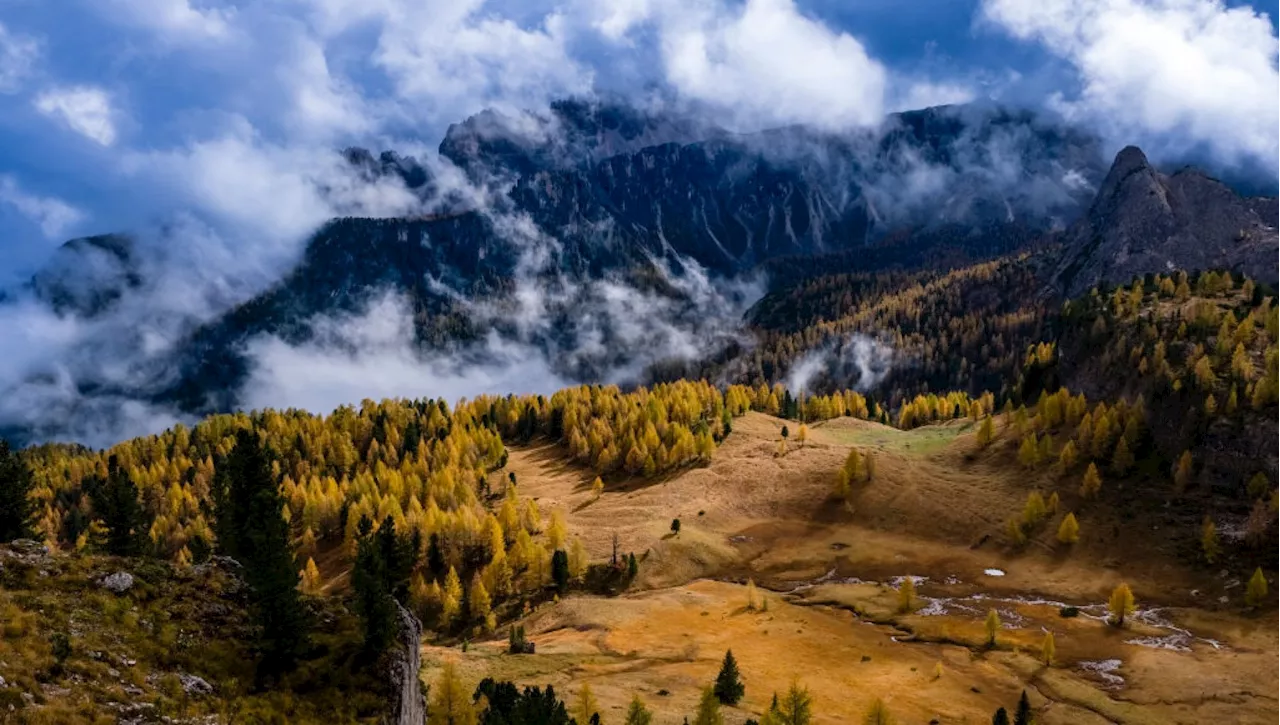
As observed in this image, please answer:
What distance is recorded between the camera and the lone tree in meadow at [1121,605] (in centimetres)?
11094

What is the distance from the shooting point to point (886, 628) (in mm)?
116875

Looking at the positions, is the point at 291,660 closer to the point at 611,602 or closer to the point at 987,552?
the point at 611,602

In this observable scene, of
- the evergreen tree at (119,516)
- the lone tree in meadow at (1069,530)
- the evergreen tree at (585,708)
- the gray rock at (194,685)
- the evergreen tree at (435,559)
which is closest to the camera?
the gray rock at (194,685)

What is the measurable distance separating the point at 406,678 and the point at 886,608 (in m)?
105

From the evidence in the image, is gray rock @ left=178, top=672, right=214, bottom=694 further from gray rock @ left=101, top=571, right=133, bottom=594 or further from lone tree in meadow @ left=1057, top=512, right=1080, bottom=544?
lone tree in meadow @ left=1057, top=512, right=1080, bottom=544

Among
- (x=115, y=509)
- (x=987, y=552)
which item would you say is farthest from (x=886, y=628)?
(x=115, y=509)

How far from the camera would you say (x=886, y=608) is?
12356 cm

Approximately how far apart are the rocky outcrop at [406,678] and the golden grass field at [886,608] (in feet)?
121

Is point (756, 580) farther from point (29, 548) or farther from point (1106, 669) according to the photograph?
point (29, 548)

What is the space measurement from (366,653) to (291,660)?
11.3ft

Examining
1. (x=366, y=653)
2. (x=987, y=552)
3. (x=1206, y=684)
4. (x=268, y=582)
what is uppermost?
(x=268, y=582)

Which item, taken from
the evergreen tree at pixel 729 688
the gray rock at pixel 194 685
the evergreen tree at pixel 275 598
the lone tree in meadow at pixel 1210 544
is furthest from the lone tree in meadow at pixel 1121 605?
the gray rock at pixel 194 685

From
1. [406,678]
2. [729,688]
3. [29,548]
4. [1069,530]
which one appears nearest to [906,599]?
[1069,530]

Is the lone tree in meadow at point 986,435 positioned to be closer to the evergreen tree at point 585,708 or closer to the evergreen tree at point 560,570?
the evergreen tree at point 560,570
